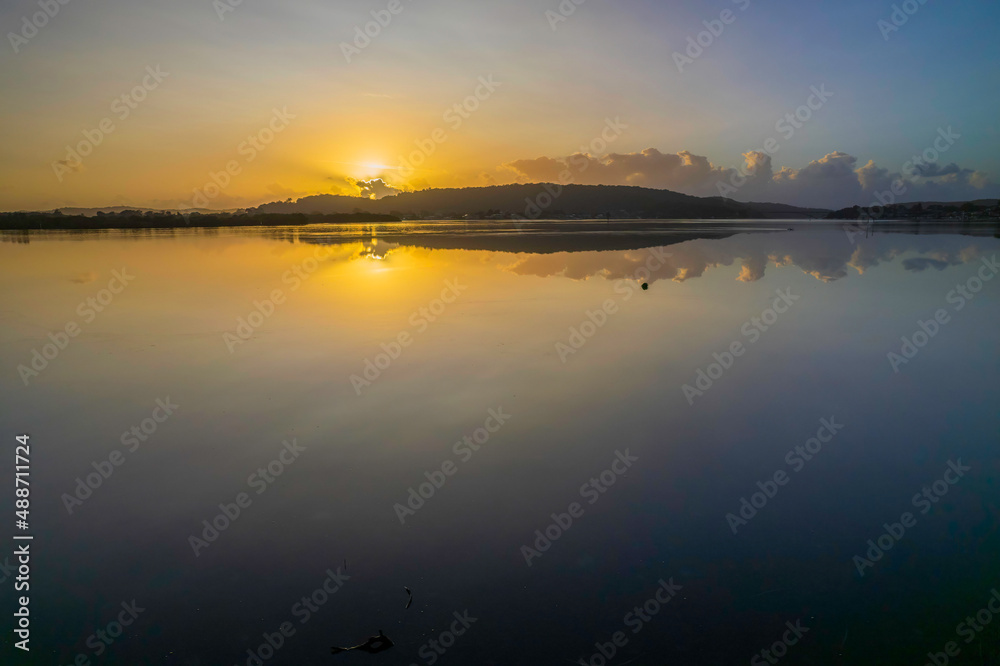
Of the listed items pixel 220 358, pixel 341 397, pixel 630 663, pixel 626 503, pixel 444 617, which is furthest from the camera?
pixel 220 358

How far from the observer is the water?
3600 mm

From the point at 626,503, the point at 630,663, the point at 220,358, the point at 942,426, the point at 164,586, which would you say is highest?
the point at 220,358

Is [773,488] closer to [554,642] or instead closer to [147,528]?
[554,642]

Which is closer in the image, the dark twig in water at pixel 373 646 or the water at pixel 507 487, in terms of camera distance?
the dark twig in water at pixel 373 646

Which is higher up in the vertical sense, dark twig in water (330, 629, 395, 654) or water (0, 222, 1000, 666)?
water (0, 222, 1000, 666)

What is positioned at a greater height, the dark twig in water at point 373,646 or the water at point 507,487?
the water at point 507,487

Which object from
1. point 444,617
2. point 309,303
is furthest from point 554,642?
point 309,303

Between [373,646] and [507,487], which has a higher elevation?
[507,487]

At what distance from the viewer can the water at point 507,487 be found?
360 cm

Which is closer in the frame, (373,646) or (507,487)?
(373,646)

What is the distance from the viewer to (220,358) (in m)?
9.43

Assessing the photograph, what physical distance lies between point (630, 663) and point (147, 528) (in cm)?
382

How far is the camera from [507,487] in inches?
204

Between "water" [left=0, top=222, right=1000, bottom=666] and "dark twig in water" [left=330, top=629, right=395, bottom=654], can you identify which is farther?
"water" [left=0, top=222, right=1000, bottom=666]
